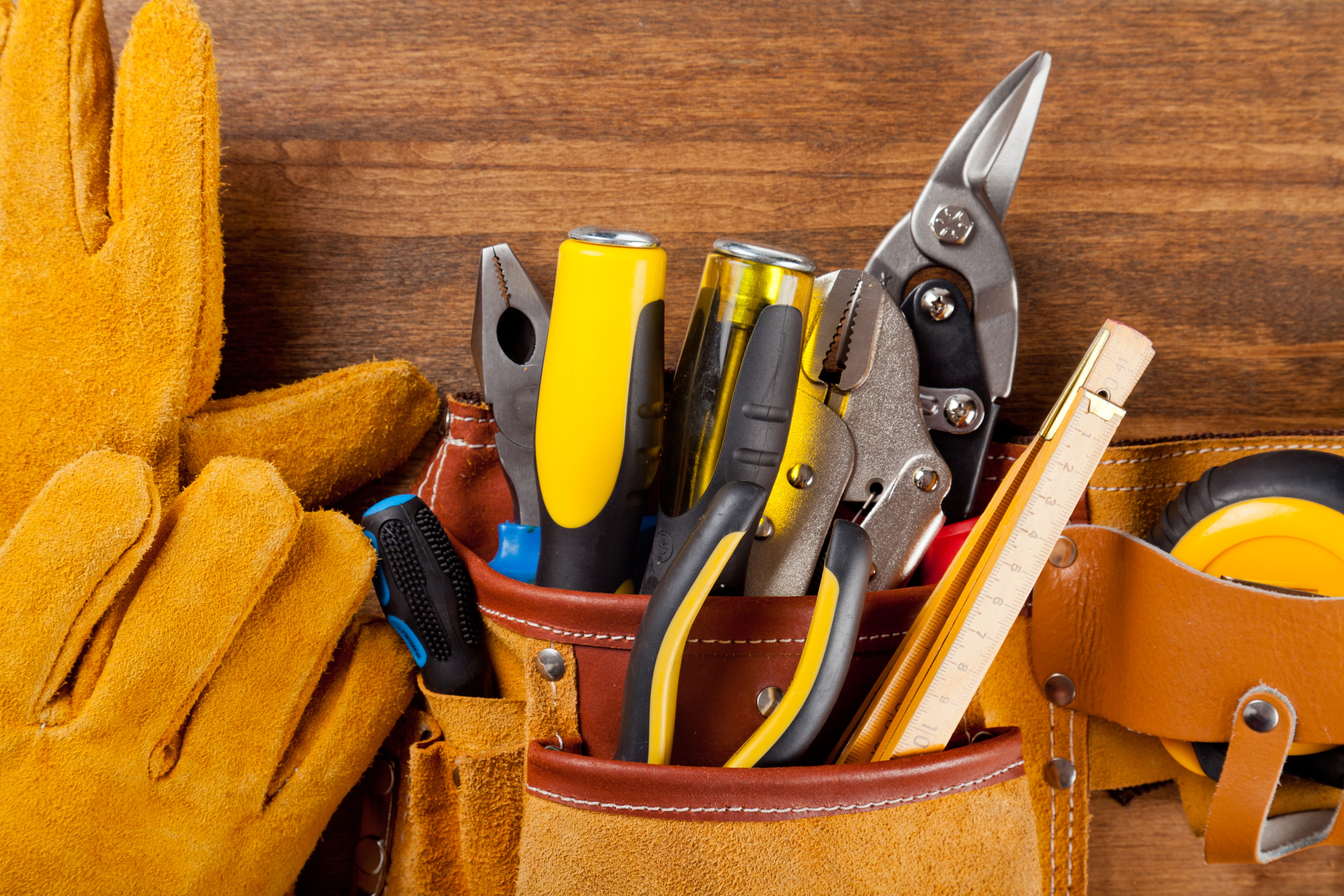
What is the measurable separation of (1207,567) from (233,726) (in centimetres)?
72

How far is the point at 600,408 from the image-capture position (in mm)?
504

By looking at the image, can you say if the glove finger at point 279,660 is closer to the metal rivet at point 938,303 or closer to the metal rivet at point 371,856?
the metal rivet at point 371,856

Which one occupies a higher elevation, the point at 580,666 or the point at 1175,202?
the point at 1175,202

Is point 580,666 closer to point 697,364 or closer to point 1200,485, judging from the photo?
point 697,364

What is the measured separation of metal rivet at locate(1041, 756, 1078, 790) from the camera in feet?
2.10

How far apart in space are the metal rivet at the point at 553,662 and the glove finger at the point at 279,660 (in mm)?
151

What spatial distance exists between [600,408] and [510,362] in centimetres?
11

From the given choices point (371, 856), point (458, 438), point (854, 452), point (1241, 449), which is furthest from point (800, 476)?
point (371, 856)

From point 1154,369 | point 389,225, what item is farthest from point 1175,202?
point 389,225

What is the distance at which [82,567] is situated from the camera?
52 centimetres

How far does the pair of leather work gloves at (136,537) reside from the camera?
52cm

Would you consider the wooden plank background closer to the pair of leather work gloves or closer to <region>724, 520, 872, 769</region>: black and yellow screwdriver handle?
the pair of leather work gloves

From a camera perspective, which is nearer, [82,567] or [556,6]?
[82,567]

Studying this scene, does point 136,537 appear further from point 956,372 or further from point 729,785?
point 956,372
